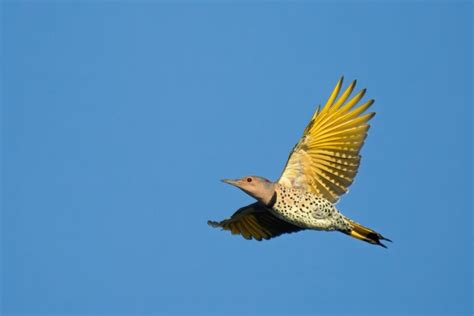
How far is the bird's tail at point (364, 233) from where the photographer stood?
12906 millimetres

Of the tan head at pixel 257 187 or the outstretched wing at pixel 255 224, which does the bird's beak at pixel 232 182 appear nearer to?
the tan head at pixel 257 187

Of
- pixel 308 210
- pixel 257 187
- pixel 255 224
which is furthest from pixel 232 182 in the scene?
pixel 255 224

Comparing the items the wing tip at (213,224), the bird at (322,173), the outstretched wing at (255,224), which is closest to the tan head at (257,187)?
the bird at (322,173)

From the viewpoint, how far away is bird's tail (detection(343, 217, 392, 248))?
12906mm

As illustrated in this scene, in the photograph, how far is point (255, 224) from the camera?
45.7 feet

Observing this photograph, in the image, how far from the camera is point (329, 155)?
12.8 m

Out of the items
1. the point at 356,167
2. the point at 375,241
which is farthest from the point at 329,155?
the point at 375,241

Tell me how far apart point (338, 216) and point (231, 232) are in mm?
1841

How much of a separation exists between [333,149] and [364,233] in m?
1.13

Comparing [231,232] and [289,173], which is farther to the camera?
[231,232]

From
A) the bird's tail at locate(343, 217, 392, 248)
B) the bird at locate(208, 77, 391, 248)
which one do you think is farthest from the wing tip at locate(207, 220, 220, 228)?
the bird's tail at locate(343, 217, 392, 248)

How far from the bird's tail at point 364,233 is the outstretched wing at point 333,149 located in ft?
1.37

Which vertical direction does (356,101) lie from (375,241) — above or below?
above

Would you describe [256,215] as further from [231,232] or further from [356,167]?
[356,167]
